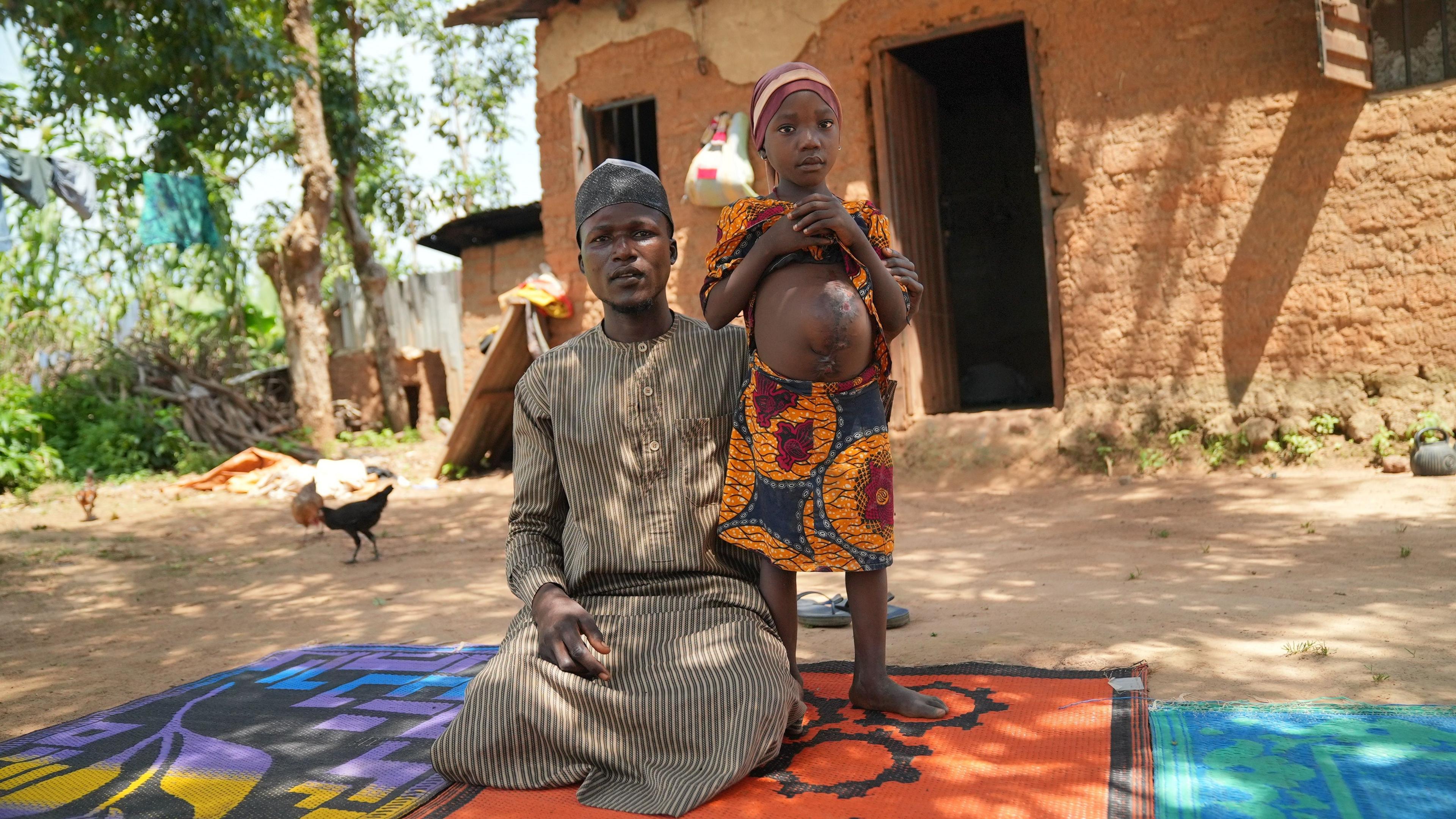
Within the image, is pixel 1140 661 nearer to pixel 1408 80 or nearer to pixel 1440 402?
pixel 1440 402

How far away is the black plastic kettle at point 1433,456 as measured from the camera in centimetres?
531

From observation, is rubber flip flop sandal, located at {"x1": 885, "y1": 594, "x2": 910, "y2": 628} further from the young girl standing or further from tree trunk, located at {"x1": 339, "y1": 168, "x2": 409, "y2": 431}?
tree trunk, located at {"x1": 339, "y1": 168, "x2": 409, "y2": 431}

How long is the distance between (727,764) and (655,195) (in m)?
1.33

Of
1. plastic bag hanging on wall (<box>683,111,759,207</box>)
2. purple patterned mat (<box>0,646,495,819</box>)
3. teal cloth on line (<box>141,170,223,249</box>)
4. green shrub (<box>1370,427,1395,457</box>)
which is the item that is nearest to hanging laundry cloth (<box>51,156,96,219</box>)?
teal cloth on line (<box>141,170,223,249</box>)

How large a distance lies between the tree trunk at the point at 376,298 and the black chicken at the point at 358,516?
7723 mm

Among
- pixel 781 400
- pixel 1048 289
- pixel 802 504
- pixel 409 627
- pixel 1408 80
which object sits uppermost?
pixel 1408 80

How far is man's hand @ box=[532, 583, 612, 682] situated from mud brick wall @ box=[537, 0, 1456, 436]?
16.6 feet

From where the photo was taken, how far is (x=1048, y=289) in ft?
21.8

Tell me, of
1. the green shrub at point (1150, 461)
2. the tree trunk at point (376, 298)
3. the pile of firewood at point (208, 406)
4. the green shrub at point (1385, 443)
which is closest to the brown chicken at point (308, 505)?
the pile of firewood at point (208, 406)

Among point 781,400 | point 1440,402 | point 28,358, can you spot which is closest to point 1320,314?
point 1440,402

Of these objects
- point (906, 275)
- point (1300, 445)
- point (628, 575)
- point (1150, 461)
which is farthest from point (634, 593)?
point (1300, 445)

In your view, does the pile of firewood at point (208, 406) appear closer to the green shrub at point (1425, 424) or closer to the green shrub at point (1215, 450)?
the green shrub at point (1215, 450)

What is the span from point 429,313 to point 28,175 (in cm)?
573

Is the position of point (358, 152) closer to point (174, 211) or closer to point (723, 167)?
point (174, 211)
